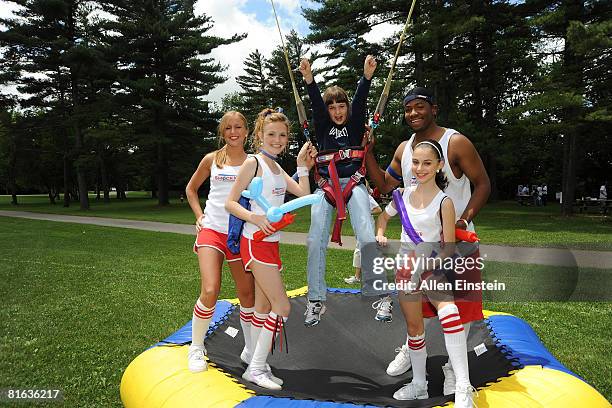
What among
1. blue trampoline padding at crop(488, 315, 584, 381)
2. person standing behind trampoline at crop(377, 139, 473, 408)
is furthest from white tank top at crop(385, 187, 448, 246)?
blue trampoline padding at crop(488, 315, 584, 381)

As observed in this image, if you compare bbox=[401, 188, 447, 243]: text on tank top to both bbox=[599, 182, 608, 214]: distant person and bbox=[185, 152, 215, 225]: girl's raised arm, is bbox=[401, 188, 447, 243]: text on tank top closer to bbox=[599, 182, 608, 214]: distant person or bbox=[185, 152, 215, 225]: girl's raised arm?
bbox=[185, 152, 215, 225]: girl's raised arm

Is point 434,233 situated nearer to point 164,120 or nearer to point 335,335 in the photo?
point 335,335

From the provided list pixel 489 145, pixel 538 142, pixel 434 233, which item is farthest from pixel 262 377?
pixel 538 142

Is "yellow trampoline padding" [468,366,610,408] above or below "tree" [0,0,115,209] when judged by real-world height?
below

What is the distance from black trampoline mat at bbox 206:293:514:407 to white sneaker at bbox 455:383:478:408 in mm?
155

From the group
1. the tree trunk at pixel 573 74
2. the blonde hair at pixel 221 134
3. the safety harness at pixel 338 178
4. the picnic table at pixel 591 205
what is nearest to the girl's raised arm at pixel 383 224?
the safety harness at pixel 338 178

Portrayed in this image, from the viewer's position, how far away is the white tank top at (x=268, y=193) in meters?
3.27

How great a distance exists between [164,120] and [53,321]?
23030 mm

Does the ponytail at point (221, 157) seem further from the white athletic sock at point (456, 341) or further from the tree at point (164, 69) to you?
the tree at point (164, 69)

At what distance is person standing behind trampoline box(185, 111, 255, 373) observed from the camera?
3.41 meters

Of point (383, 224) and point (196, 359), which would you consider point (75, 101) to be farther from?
point (383, 224)

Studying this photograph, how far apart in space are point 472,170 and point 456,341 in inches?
45.4

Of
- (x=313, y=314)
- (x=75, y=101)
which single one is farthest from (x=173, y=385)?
(x=75, y=101)

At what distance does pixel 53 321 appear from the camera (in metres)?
5.77
